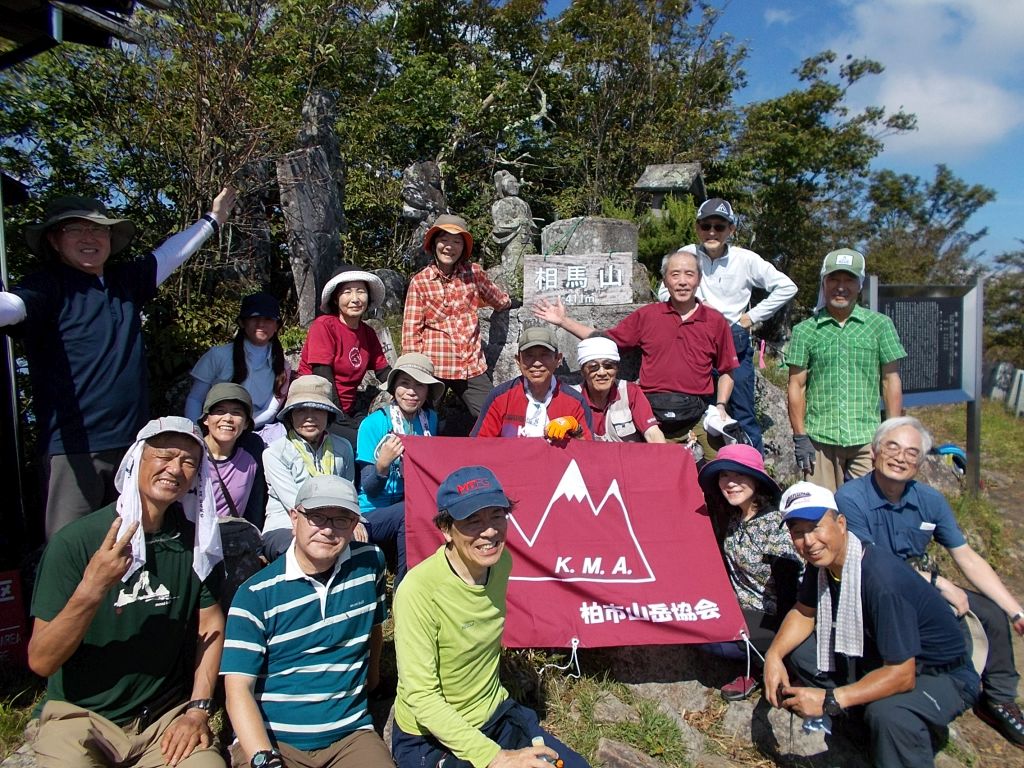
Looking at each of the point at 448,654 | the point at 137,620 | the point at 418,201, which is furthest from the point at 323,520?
the point at 418,201

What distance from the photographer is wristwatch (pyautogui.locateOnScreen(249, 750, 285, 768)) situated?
8.47 ft

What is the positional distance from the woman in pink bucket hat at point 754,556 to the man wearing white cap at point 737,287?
1.55m

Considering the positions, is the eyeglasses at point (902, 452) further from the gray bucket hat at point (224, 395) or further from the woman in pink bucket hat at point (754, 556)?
the gray bucket hat at point (224, 395)

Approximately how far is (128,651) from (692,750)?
9.21ft

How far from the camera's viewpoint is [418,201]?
1175 cm

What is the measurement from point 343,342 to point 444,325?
854mm

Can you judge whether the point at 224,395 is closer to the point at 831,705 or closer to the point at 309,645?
the point at 309,645

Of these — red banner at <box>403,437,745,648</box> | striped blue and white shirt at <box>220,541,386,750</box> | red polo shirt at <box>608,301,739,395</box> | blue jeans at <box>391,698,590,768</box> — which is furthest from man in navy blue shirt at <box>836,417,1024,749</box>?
striped blue and white shirt at <box>220,541,386,750</box>

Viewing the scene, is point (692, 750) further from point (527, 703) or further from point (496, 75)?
point (496, 75)

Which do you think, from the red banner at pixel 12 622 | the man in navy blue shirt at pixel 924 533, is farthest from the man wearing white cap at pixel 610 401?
the red banner at pixel 12 622

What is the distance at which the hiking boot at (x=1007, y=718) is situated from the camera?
3975 mm

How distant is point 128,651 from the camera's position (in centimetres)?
282

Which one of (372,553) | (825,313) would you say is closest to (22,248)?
(372,553)

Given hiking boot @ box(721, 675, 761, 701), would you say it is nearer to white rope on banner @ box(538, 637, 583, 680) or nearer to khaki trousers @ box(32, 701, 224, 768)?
white rope on banner @ box(538, 637, 583, 680)
